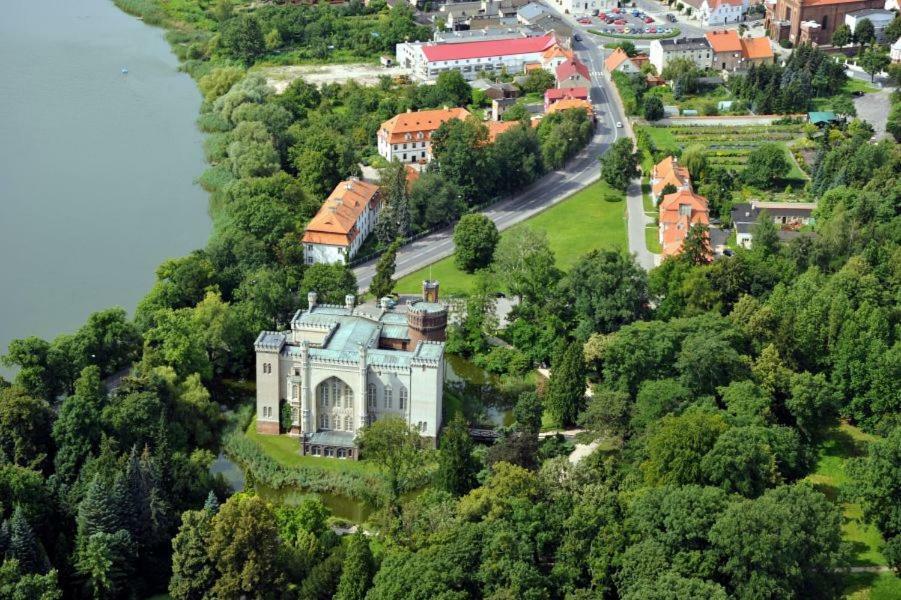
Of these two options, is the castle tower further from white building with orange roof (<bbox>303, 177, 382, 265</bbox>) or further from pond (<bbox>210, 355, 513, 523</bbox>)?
white building with orange roof (<bbox>303, 177, 382, 265</bbox>)

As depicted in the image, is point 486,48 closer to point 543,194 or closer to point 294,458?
point 543,194

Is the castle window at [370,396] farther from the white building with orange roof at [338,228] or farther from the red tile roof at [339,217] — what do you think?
the red tile roof at [339,217]

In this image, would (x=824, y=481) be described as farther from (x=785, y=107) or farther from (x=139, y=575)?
(x=785, y=107)

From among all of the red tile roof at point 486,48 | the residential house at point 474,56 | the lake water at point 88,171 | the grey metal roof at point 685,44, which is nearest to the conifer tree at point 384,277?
the lake water at point 88,171

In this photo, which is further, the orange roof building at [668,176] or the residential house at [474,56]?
the residential house at [474,56]

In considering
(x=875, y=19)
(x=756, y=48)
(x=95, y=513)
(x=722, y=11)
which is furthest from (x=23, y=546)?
(x=722, y=11)

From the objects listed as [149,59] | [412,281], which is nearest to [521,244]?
[412,281]
